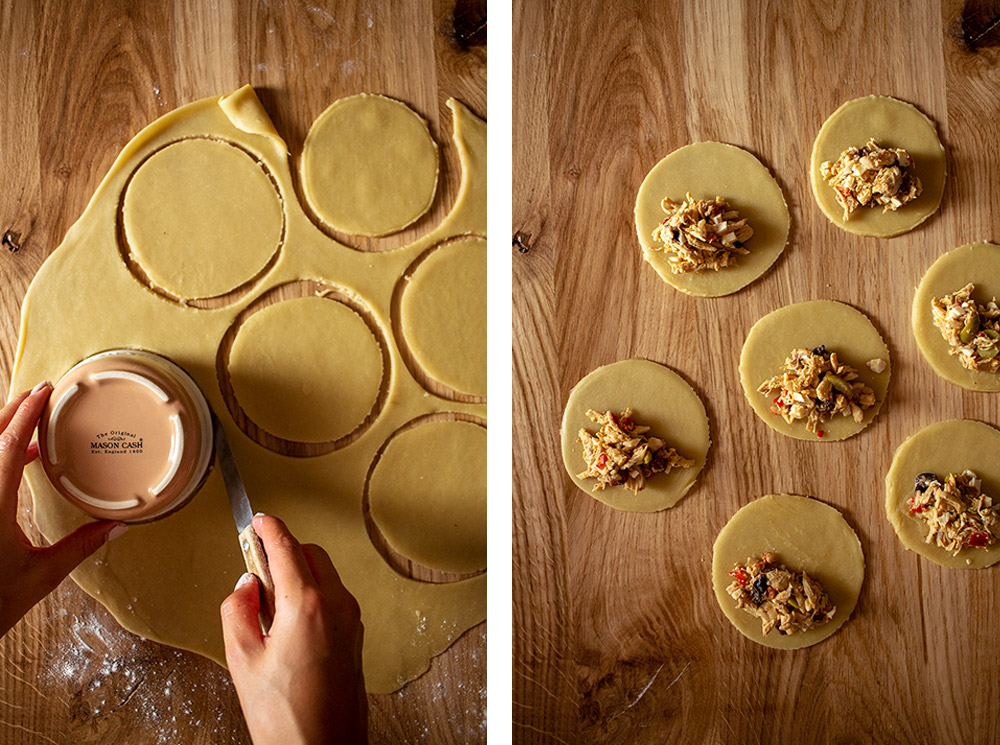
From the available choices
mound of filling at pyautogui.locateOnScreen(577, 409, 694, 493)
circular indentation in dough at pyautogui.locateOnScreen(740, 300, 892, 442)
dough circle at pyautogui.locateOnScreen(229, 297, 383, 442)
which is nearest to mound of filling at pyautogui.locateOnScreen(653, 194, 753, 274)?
circular indentation in dough at pyautogui.locateOnScreen(740, 300, 892, 442)

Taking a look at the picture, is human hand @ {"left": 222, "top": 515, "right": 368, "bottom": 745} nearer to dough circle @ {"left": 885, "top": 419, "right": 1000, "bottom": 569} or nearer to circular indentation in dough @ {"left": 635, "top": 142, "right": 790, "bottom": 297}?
circular indentation in dough @ {"left": 635, "top": 142, "right": 790, "bottom": 297}

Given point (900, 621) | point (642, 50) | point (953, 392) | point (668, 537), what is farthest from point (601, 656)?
point (642, 50)

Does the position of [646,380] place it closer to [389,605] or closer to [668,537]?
[668,537]

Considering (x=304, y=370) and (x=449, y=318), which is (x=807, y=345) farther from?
(x=304, y=370)

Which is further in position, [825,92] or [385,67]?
[385,67]

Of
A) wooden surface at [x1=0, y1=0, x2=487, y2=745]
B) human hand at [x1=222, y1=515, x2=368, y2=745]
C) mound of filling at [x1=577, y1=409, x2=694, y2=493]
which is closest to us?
human hand at [x1=222, y1=515, x2=368, y2=745]

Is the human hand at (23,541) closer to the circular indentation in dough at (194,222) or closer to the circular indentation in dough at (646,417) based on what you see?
the circular indentation in dough at (194,222)

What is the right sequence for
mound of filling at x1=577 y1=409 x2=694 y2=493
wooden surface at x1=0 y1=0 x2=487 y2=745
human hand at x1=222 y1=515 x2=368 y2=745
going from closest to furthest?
human hand at x1=222 y1=515 x2=368 y2=745 → mound of filling at x1=577 y1=409 x2=694 y2=493 → wooden surface at x1=0 y1=0 x2=487 y2=745
